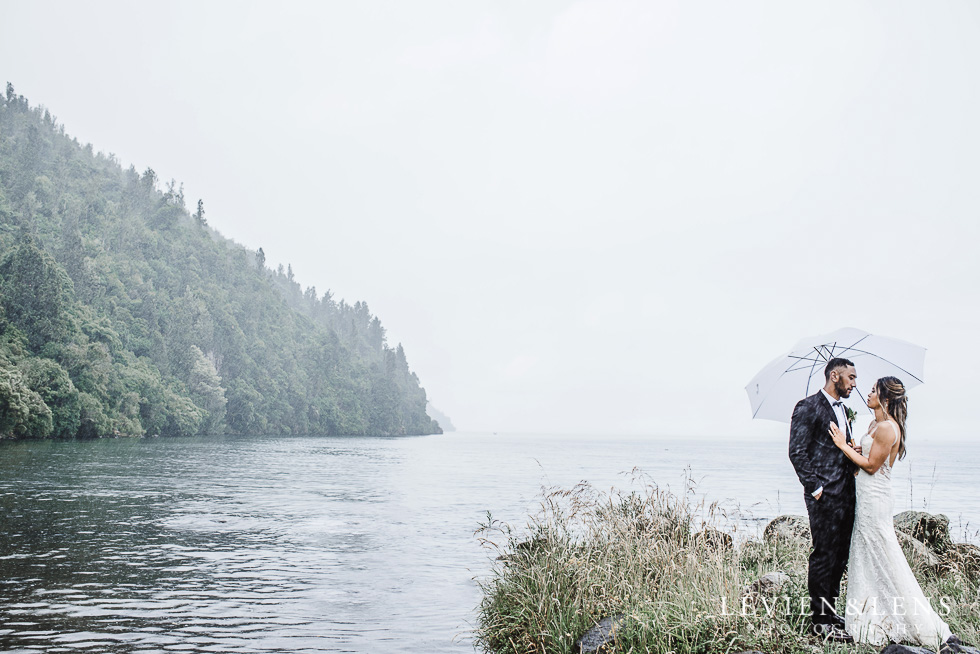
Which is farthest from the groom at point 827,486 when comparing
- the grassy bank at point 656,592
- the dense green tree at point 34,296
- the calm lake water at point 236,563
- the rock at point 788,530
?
the dense green tree at point 34,296

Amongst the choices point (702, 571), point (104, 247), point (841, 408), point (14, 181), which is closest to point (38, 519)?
point (702, 571)

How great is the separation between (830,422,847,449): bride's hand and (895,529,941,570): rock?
4608mm

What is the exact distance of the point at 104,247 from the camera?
420ft

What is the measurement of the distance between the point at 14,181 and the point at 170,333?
50224 millimetres

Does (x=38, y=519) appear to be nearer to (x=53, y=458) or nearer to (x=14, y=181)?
(x=53, y=458)

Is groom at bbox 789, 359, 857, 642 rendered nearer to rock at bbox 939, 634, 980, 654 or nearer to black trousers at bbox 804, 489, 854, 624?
black trousers at bbox 804, 489, 854, 624

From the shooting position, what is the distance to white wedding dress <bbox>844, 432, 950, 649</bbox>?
6031 mm

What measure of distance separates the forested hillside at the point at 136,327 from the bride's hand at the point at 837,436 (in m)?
63.4

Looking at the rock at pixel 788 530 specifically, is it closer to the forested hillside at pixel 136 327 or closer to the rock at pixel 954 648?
the rock at pixel 954 648

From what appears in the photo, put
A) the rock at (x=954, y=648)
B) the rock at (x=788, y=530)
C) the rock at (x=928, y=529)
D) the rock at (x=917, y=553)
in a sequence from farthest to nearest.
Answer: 1. the rock at (x=788, y=530)
2. the rock at (x=928, y=529)
3. the rock at (x=917, y=553)
4. the rock at (x=954, y=648)

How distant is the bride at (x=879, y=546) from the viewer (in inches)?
242

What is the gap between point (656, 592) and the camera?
7.12 meters

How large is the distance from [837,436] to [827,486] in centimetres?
50

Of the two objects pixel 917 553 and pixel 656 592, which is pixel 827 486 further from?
pixel 917 553
